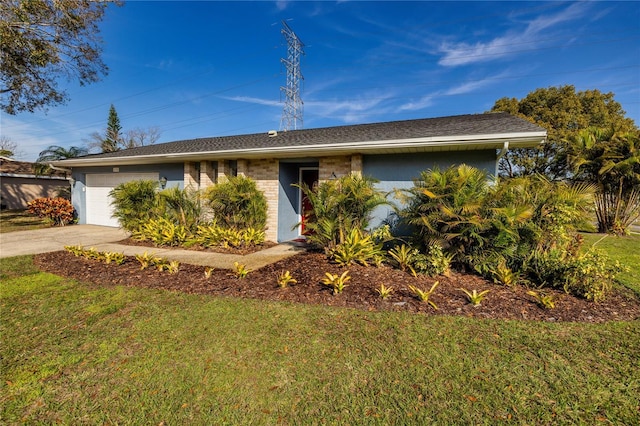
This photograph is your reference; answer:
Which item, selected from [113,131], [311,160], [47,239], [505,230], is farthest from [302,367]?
[113,131]

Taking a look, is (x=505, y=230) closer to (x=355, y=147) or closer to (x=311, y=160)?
(x=355, y=147)

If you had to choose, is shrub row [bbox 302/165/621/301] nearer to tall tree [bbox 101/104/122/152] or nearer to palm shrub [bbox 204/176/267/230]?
palm shrub [bbox 204/176/267/230]

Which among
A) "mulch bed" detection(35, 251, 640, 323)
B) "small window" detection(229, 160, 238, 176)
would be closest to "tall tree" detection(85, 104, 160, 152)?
"small window" detection(229, 160, 238, 176)

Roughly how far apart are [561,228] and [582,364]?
9.18 ft

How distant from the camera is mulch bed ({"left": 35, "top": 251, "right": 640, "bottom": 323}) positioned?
3.80m

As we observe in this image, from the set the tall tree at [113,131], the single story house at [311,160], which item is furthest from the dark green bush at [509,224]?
the tall tree at [113,131]

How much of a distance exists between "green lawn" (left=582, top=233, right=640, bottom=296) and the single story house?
2.86 metres

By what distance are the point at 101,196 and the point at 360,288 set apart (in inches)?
532

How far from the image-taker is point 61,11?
11.0 metres

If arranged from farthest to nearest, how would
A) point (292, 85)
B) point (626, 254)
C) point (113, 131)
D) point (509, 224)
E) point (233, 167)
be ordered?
point (113, 131)
point (292, 85)
point (233, 167)
point (626, 254)
point (509, 224)

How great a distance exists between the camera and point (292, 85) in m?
21.8

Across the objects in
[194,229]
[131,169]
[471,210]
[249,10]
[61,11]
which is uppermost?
[249,10]

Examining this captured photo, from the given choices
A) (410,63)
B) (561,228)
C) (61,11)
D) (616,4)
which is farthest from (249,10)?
(561,228)

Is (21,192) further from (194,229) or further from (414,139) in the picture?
(414,139)
